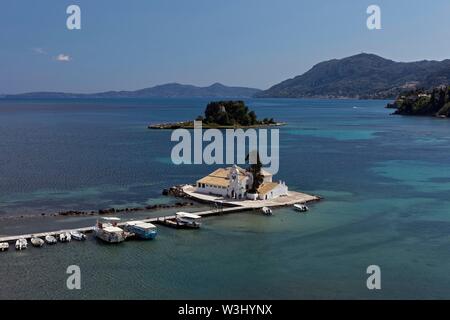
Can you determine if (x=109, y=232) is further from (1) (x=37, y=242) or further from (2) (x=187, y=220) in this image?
(2) (x=187, y=220)

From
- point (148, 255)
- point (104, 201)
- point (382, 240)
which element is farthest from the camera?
point (104, 201)

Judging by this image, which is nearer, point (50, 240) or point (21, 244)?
point (21, 244)

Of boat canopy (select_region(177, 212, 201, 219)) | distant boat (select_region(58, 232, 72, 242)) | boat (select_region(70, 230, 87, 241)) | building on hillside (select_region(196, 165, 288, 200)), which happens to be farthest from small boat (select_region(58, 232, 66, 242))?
building on hillside (select_region(196, 165, 288, 200))

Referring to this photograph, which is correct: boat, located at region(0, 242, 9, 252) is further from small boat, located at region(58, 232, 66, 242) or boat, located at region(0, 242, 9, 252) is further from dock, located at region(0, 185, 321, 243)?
dock, located at region(0, 185, 321, 243)

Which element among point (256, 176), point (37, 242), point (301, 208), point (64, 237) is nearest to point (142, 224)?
point (64, 237)

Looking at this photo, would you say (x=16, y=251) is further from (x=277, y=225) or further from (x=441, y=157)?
(x=441, y=157)

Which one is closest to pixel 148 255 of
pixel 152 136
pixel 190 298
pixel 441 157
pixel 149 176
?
pixel 190 298

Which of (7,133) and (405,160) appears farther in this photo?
(7,133)
